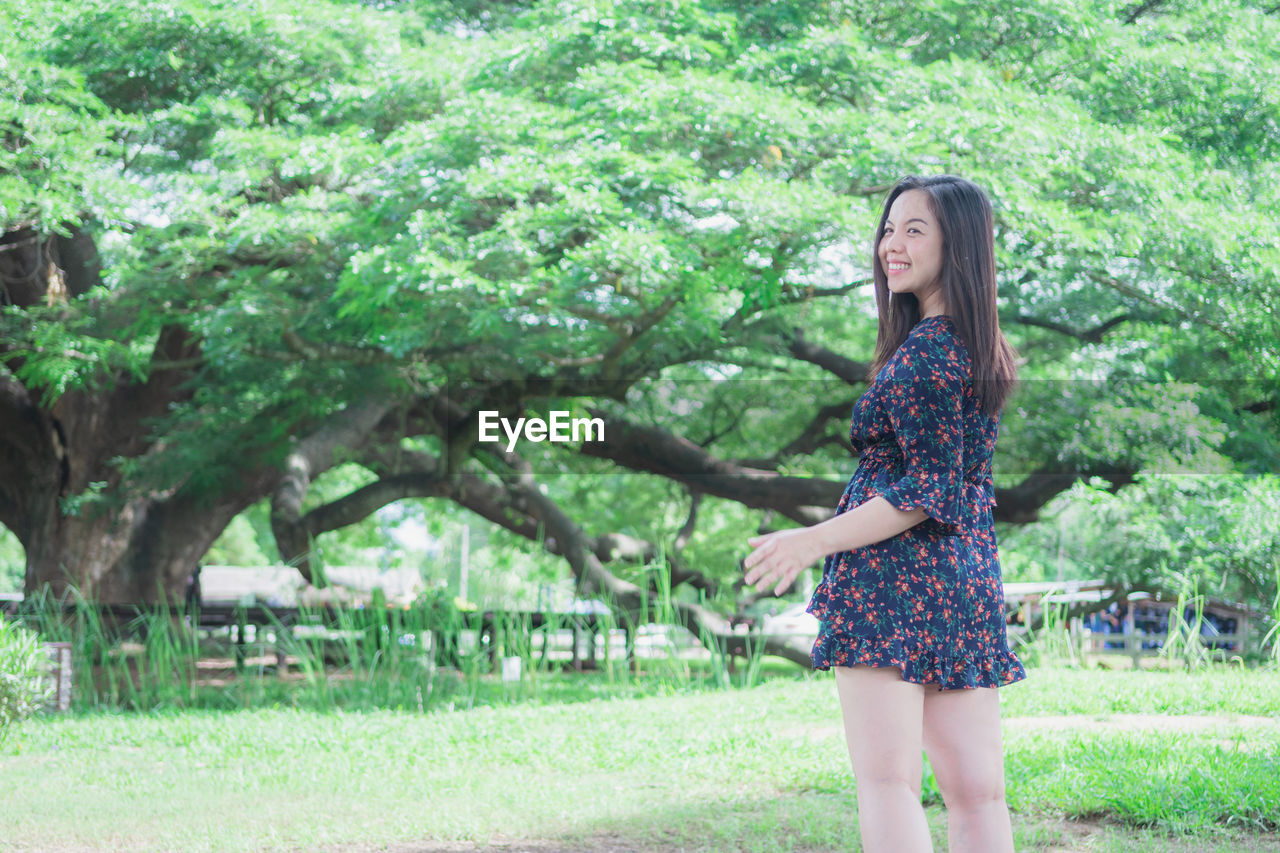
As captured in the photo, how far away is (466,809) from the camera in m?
4.62

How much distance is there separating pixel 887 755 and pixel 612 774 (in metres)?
3.53

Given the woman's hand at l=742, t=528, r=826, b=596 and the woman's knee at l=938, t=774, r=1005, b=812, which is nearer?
the woman's hand at l=742, t=528, r=826, b=596

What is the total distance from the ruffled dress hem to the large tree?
5140 millimetres

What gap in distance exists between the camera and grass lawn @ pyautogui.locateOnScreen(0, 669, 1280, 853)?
410 cm

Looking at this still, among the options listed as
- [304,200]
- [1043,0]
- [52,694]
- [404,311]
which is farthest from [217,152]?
[1043,0]

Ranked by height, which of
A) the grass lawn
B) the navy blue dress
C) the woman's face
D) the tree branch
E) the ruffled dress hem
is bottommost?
the grass lawn

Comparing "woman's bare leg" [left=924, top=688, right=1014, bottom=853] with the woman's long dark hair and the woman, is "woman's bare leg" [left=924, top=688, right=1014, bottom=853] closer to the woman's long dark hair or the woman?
the woman

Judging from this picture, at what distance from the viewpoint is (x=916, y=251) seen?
2.34 m

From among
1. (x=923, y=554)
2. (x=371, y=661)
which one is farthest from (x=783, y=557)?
(x=371, y=661)

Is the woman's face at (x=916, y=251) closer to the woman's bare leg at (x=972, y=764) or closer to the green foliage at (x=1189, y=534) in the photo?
the woman's bare leg at (x=972, y=764)

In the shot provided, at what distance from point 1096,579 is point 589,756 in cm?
577

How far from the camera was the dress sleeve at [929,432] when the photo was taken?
2129mm

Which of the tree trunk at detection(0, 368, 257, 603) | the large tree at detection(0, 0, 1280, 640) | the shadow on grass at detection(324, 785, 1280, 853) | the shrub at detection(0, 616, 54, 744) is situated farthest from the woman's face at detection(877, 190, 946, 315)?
the tree trunk at detection(0, 368, 257, 603)

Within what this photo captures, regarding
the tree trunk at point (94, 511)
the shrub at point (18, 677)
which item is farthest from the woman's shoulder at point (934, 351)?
the tree trunk at point (94, 511)
